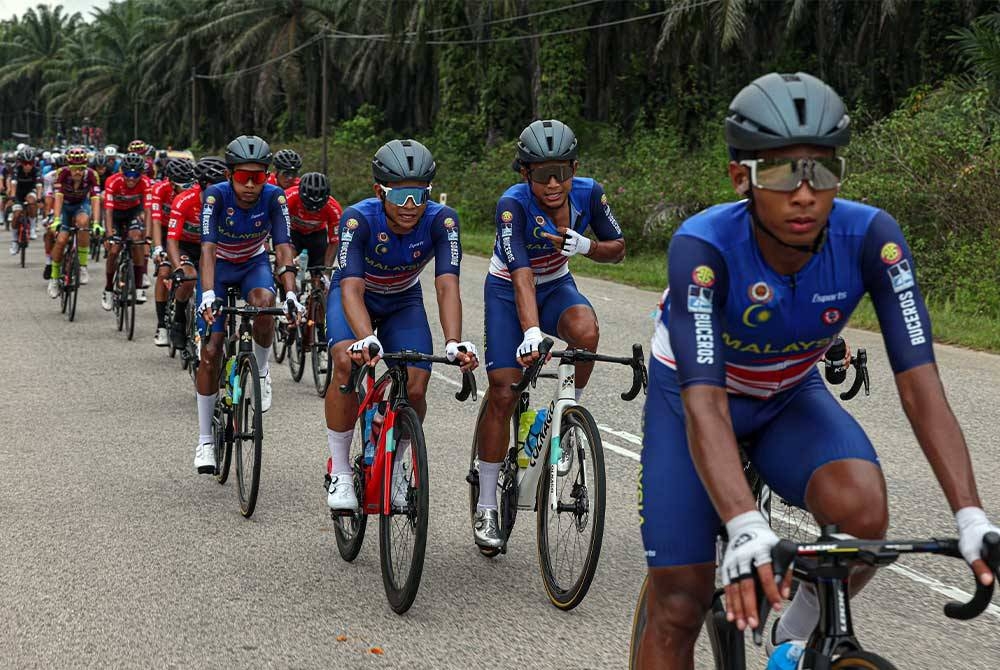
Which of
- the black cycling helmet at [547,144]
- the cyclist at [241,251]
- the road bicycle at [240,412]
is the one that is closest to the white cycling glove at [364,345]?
the black cycling helmet at [547,144]

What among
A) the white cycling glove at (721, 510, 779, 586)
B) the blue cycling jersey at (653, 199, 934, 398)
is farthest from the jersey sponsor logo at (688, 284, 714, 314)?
the white cycling glove at (721, 510, 779, 586)

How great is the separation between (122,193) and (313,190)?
5.45 m

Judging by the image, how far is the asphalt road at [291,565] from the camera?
4.90 meters

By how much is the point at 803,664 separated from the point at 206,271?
6.02 m

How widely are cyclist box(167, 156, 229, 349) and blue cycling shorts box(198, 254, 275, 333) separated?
50cm

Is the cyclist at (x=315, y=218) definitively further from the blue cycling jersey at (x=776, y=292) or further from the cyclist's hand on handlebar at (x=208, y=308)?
the blue cycling jersey at (x=776, y=292)

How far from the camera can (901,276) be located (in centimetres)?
323

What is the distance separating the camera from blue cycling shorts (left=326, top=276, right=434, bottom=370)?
21.0ft

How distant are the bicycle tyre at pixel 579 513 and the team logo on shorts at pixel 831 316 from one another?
199 cm

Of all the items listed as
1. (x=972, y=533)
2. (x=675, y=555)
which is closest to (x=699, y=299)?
(x=675, y=555)

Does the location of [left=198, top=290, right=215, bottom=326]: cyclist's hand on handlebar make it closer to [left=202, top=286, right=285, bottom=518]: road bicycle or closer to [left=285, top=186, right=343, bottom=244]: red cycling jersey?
[left=202, top=286, right=285, bottom=518]: road bicycle

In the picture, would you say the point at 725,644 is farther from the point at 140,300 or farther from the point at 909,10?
the point at 909,10

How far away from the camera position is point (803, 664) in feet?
9.48

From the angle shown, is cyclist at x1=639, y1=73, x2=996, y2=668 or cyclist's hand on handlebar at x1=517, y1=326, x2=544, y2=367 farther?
cyclist's hand on handlebar at x1=517, y1=326, x2=544, y2=367
